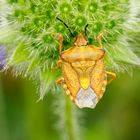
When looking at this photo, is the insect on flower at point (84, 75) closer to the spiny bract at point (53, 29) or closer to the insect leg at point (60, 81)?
the insect leg at point (60, 81)

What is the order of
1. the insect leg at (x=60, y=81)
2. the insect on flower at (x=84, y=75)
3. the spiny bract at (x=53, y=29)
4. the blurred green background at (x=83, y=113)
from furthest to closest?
1. the blurred green background at (x=83, y=113)
2. the spiny bract at (x=53, y=29)
3. the insect leg at (x=60, y=81)
4. the insect on flower at (x=84, y=75)

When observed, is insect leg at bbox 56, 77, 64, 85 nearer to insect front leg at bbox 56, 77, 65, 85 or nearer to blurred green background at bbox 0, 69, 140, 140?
insect front leg at bbox 56, 77, 65, 85

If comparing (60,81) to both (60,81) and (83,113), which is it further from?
(83,113)

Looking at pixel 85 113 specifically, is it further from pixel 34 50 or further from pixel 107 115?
pixel 34 50

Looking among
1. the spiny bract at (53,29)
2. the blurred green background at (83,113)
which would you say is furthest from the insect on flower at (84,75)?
the blurred green background at (83,113)

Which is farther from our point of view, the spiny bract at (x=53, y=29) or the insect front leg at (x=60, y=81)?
the spiny bract at (x=53, y=29)

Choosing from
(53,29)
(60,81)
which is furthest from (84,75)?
(53,29)

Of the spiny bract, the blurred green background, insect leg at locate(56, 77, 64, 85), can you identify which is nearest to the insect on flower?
insect leg at locate(56, 77, 64, 85)

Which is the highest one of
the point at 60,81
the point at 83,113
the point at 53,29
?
the point at 53,29
